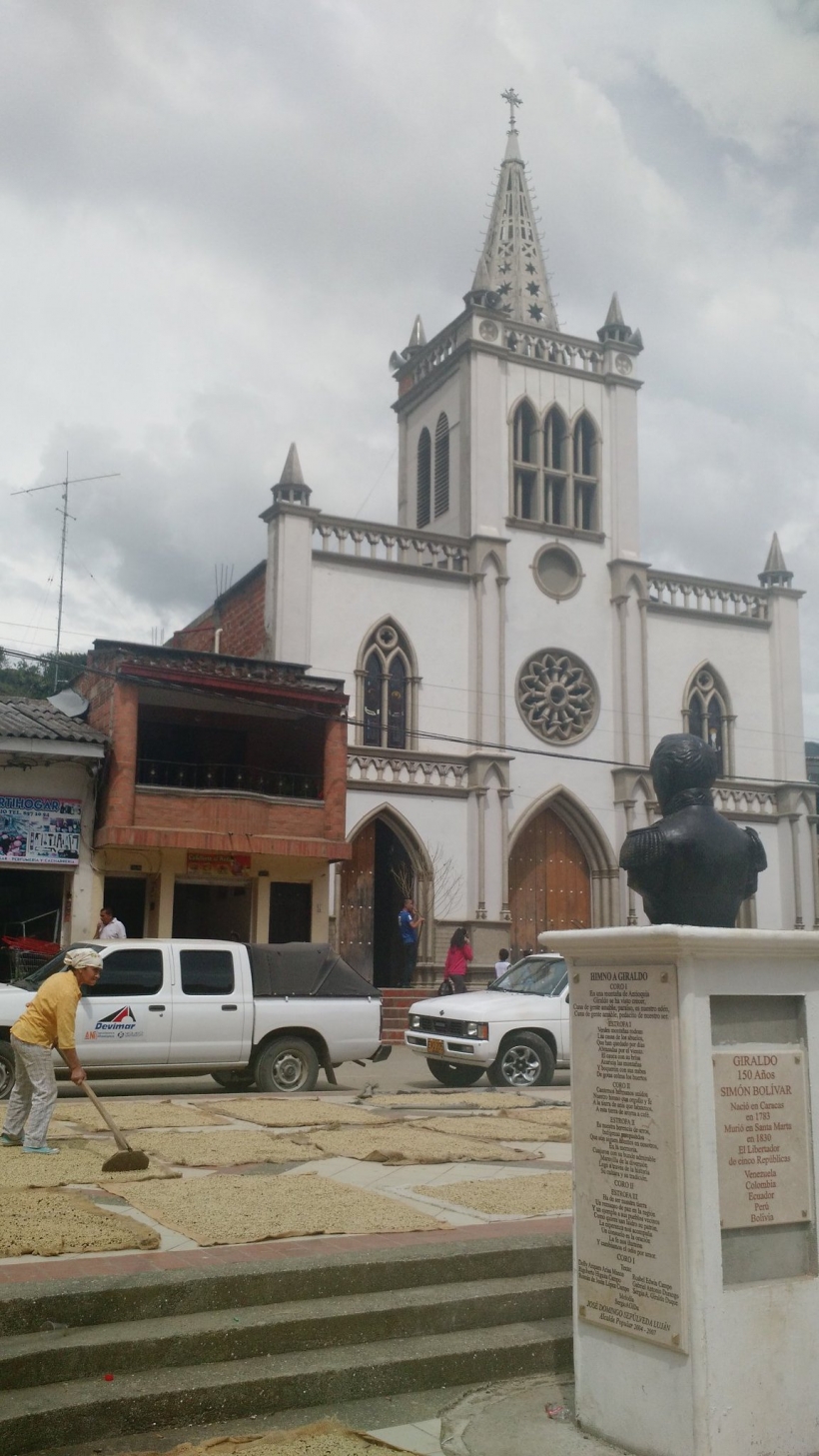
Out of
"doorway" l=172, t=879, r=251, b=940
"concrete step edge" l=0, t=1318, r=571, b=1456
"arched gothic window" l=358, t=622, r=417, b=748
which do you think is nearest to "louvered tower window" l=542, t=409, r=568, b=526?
"arched gothic window" l=358, t=622, r=417, b=748

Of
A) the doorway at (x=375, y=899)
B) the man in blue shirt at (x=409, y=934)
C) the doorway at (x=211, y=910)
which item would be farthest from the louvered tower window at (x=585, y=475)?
the doorway at (x=211, y=910)

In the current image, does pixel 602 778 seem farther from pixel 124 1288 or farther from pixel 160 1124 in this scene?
pixel 124 1288

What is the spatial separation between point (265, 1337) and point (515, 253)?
33.5 m

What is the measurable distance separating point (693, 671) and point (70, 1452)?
2883 cm

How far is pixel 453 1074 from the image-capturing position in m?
15.5

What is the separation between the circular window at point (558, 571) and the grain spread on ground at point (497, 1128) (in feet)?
67.0

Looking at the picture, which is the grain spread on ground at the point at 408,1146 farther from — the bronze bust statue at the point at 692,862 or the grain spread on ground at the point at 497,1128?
the bronze bust statue at the point at 692,862

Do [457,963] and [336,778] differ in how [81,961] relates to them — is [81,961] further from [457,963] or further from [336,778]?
[336,778]

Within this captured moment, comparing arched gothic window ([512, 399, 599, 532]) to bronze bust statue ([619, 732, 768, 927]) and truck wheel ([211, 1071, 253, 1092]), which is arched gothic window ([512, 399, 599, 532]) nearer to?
truck wheel ([211, 1071, 253, 1092])

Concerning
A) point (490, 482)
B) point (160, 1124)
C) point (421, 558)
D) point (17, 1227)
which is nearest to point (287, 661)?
point (421, 558)

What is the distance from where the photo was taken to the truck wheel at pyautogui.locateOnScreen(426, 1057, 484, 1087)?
1542 cm

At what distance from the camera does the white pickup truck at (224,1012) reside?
1285cm

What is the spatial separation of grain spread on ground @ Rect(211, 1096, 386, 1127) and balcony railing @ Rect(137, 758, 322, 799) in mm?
12762

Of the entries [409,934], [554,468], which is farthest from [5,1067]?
[554,468]
